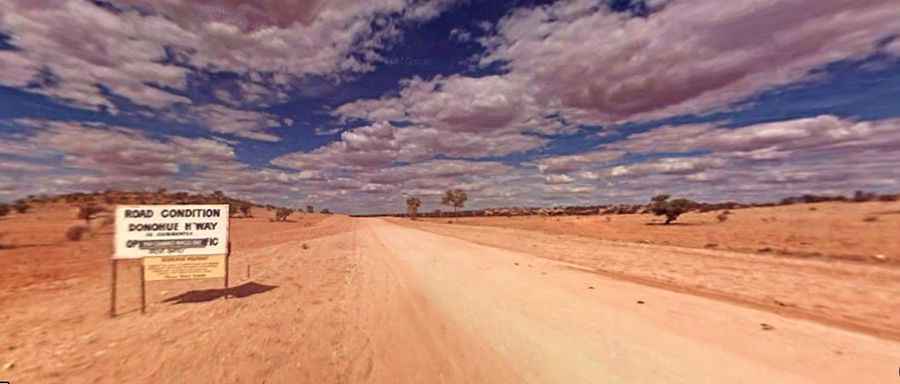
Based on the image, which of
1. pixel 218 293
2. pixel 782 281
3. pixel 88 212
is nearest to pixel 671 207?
pixel 782 281

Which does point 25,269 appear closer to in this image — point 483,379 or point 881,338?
point 483,379

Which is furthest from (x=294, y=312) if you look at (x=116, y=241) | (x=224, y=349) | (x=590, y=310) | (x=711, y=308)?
(x=711, y=308)

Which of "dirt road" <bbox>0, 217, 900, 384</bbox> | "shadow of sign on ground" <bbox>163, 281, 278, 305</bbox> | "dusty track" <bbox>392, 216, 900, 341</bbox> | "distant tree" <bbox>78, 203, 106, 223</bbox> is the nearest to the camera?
"dirt road" <bbox>0, 217, 900, 384</bbox>

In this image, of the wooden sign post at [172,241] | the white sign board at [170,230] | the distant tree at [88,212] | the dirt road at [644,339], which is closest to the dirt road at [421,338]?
the dirt road at [644,339]

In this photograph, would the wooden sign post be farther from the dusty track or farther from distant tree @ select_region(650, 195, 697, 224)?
distant tree @ select_region(650, 195, 697, 224)

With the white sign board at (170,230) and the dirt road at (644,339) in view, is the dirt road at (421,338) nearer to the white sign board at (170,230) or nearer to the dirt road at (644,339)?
the dirt road at (644,339)

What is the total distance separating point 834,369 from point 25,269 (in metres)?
22.9

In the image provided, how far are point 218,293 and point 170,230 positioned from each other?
7.85ft

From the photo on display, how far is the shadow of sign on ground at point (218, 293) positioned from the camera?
10359 millimetres

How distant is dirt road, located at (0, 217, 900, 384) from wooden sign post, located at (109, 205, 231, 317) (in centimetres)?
78

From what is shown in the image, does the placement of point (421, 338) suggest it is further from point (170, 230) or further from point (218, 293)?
point (218, 293)

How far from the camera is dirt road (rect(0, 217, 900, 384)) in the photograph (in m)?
5.70

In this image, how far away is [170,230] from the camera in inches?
380

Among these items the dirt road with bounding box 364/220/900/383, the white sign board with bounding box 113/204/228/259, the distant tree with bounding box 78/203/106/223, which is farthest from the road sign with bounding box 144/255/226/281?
the distant tree with bounding box 78/203/106/223
